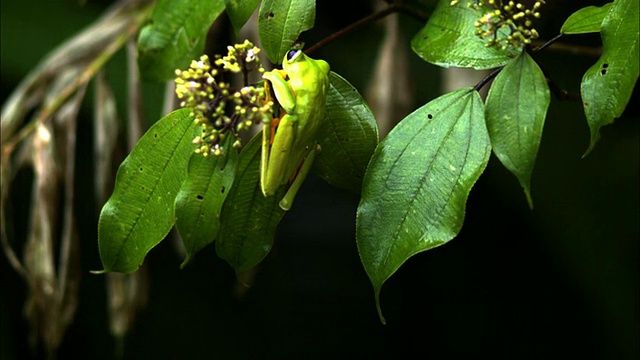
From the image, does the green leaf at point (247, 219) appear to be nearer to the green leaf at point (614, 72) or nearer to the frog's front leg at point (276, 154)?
the frog's front leg at point (276, 154)

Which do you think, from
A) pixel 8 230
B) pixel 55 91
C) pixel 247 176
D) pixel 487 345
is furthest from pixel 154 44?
pixel 487 345

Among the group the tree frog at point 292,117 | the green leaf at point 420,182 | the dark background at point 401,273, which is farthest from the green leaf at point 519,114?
the dark background at point 401,273

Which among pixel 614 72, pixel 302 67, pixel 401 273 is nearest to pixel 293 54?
pixel 302 67

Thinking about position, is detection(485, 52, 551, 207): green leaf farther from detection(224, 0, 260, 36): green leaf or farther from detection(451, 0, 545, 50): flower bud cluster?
detection(224, 0, 260, 36): green leaf

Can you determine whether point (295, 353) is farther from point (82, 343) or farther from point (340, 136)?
point (340, 136)

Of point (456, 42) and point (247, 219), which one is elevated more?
point (456, 42)

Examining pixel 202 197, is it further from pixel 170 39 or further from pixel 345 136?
pixel 170 39
